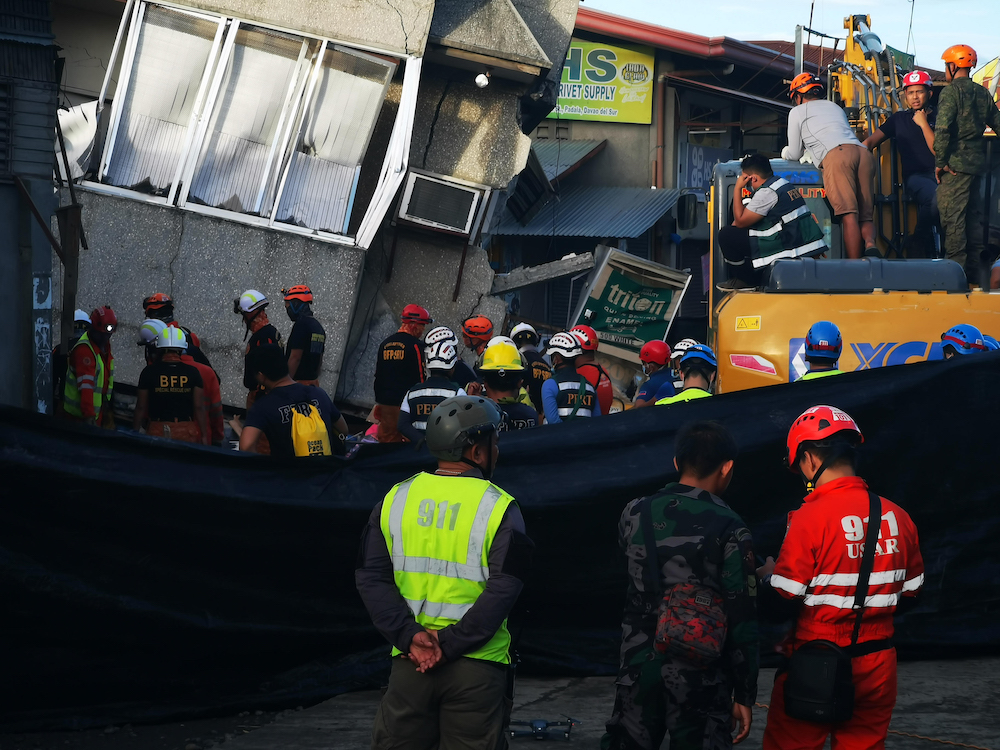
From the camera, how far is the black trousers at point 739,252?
9.50 metres

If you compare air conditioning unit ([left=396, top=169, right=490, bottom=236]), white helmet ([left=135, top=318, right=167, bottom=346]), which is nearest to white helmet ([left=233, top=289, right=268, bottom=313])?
white helmet ([left=135, top=318, right=167, bottom=346])

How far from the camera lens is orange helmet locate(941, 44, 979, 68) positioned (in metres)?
10.7

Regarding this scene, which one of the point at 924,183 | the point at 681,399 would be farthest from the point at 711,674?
the point at 924,183

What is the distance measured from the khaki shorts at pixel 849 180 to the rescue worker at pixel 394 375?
171 inches

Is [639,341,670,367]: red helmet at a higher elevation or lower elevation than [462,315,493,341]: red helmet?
lower

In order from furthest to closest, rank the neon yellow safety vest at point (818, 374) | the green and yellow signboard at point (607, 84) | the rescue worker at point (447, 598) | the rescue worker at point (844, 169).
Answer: the green and yellow signboard at point (607, 84), the rescue worker at point (844, 169), the neon yellow safety vest at point (818, 374), the rescue worker at point (447, 598)

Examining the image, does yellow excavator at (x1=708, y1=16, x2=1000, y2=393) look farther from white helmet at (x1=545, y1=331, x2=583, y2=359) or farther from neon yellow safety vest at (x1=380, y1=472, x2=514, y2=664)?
neon yellow safety vest at (x1=380, y1=472, x2=514, y2=664)

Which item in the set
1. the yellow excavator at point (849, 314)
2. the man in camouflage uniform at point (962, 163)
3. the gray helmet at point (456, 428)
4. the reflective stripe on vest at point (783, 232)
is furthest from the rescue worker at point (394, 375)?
the man in camouflage uniform at point (962, 163)

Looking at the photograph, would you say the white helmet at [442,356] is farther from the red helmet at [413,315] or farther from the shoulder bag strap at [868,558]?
the shoulder bag strap at [868,558]

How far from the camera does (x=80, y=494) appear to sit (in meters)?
5.35

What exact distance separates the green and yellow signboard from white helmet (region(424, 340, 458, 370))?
13643 millimetres

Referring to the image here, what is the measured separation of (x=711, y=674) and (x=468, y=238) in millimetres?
9642

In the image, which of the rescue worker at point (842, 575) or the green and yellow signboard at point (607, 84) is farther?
the green and yellow signboard at point (607, 84)

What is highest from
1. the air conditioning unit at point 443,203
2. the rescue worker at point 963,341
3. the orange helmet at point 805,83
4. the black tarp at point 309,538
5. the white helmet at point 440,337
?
the orange helmet at point 805,83
